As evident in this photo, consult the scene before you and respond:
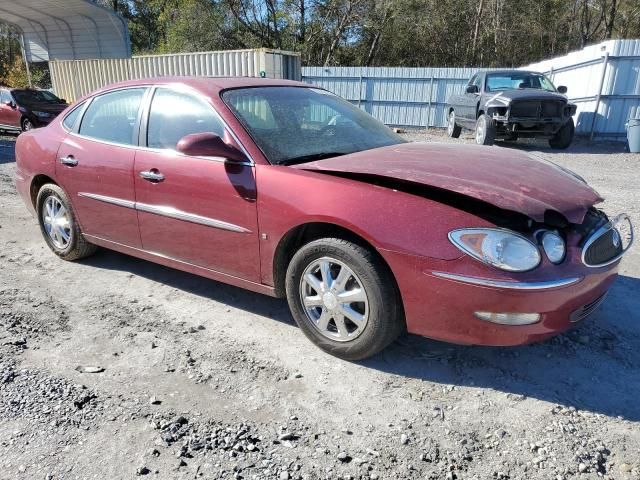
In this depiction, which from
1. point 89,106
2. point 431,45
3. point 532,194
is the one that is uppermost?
point 431,45

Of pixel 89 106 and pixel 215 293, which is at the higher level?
pixel 89 106

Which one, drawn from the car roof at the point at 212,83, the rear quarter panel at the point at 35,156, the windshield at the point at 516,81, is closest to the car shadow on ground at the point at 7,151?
the rear quarter panel at the point at 35,156

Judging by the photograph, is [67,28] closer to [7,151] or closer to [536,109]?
[7,151]

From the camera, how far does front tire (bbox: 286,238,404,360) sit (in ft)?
8.91

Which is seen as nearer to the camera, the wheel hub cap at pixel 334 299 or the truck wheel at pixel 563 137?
the wheel hub cap at pixel 334 299

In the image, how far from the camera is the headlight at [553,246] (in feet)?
8.21

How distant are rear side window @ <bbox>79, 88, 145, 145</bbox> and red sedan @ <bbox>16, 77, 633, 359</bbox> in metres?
0.02

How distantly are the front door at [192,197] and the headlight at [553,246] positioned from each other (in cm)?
167

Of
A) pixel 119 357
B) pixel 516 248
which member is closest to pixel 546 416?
pixel 516 248

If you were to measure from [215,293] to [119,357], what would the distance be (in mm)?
1059

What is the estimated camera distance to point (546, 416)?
8.14 feet

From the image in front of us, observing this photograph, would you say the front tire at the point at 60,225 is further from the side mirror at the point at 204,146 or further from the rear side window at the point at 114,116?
the side mirror at the point at 204,146

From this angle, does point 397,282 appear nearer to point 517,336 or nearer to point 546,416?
point 517,336

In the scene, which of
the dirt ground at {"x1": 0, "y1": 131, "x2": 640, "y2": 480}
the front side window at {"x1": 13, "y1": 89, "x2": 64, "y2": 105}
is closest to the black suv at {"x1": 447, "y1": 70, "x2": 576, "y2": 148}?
the dirt ground at {"x1": 0, "y1": 131, "x2": 640, "y2": 480}
